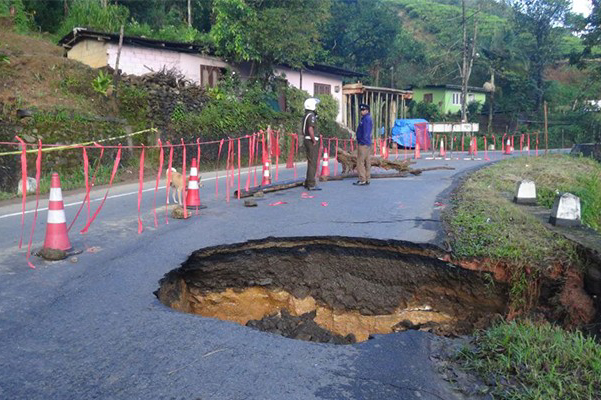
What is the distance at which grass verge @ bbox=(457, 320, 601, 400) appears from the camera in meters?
3.06

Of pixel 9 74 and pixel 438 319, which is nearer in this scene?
pixel 438 319

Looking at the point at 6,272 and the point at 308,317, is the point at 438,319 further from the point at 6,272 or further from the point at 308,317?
the point at 6,272

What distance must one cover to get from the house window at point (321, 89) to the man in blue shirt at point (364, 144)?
60.7ft

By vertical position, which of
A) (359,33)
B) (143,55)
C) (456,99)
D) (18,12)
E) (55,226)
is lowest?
(55,226)

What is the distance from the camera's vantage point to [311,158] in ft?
35.3

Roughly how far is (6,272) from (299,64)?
70.1ft

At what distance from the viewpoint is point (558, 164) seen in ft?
52.0

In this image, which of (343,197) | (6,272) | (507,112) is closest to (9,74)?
(343,197)

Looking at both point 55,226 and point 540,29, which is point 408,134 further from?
point 55,226

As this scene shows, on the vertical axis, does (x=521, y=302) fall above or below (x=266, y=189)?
below

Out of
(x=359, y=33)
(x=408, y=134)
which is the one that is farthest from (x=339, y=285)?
(x=359, y=33)

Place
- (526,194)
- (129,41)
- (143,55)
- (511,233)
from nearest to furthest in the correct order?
(511,233), (526,194), (129,41), (143,55)

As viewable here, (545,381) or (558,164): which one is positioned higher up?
(558,164)

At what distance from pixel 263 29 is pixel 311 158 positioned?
13.4 meters
